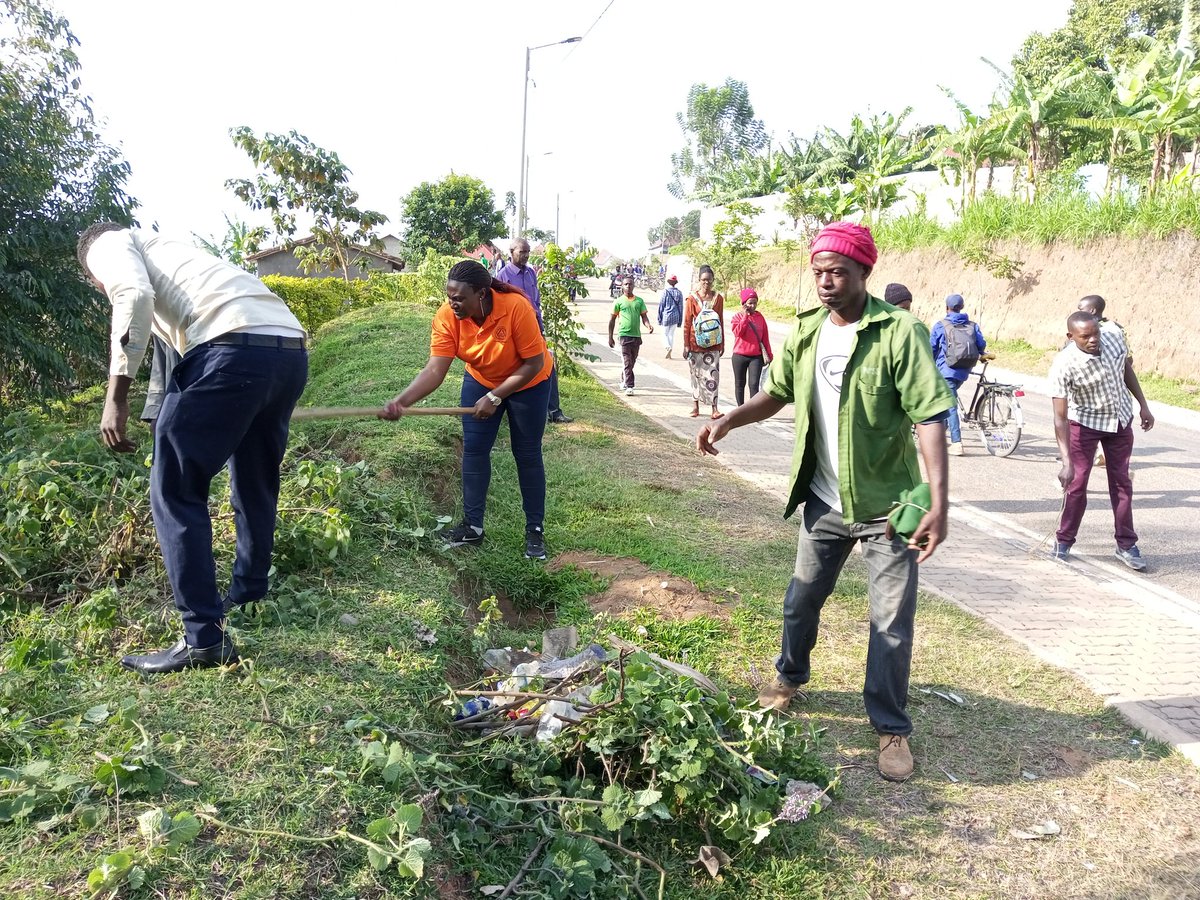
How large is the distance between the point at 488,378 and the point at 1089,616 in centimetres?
392

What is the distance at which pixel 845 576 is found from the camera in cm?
571

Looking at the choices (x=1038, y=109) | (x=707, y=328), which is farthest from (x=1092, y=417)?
(x=1038, y=109)

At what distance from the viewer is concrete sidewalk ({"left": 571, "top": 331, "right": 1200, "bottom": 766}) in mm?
4285

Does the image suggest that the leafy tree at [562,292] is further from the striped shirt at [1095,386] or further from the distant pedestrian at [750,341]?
the striped shirt at [1095,386]

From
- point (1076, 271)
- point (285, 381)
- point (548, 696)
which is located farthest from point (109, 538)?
point (1076, 271)

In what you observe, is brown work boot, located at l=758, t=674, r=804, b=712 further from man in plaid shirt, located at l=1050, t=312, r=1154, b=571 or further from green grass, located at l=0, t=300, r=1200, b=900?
man in plaid shirt, located at l=1050, t=312, r=1154, b=571

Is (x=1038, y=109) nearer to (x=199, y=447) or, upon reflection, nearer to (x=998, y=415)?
(x=998, y=415)

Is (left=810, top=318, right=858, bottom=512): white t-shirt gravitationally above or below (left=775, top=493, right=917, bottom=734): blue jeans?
above

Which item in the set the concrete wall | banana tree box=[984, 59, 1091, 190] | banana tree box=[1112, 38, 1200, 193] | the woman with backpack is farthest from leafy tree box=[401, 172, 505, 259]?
the woman with backpack

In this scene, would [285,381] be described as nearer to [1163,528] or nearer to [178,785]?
[178,785]

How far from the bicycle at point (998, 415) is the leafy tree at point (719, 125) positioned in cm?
6129

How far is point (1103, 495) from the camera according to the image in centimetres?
823

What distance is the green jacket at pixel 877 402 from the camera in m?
3.32

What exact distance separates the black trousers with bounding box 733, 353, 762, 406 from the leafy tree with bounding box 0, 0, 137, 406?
23.0ft
